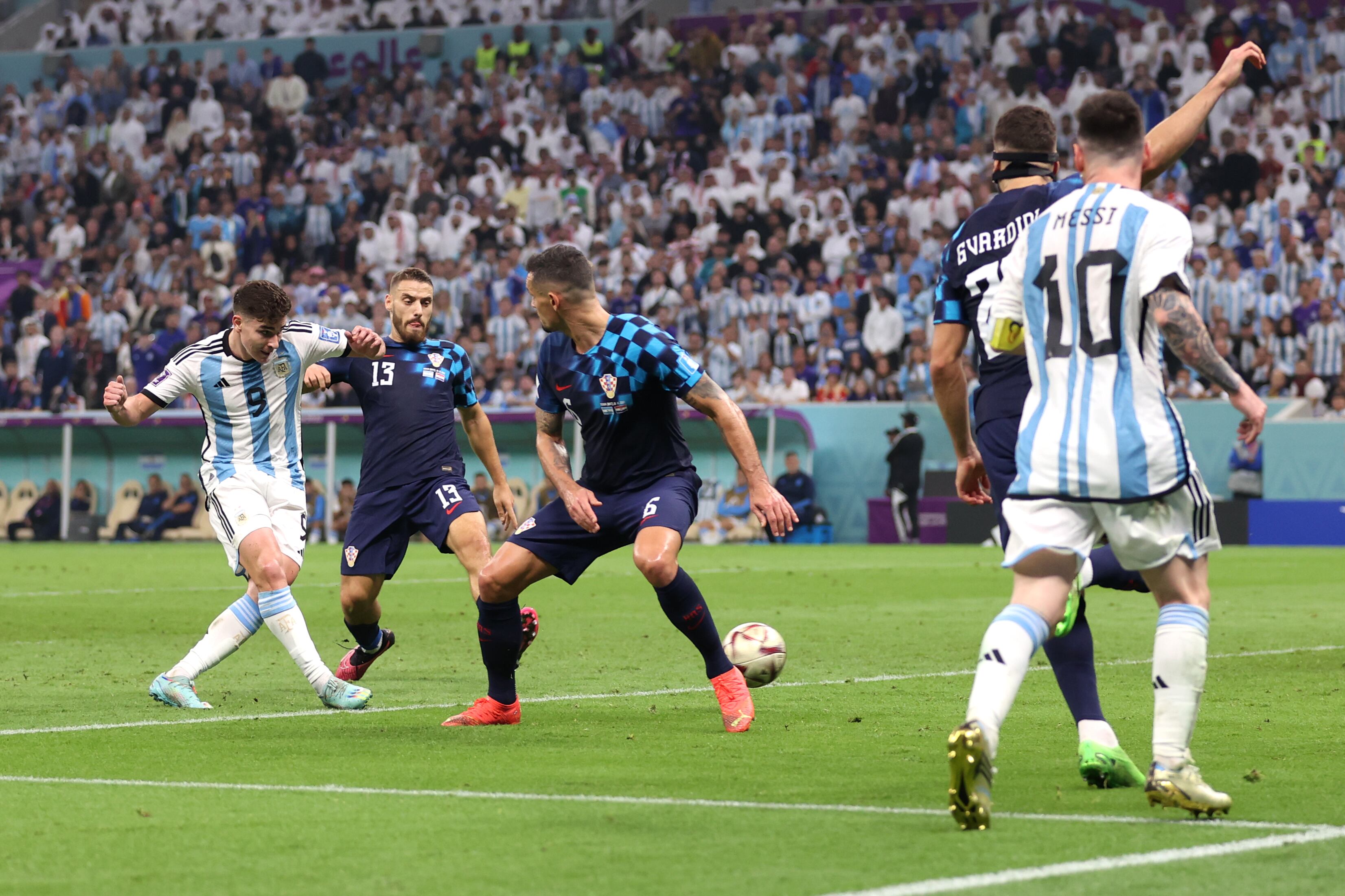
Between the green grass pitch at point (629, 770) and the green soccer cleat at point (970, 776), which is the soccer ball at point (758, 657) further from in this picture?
the green soccer cleat at point (970, 776)

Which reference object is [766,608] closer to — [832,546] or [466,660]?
[466,660]

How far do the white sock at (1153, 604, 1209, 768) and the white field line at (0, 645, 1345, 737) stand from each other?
408 cm

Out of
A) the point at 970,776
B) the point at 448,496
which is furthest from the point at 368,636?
the point at 970,776

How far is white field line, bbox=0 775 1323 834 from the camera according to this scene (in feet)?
17.1

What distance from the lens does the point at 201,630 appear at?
13.1 metres

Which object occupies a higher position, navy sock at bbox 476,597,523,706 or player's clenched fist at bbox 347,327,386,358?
player's clenched fist at bbox 347,327,386,358

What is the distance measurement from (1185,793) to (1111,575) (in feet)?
5.23

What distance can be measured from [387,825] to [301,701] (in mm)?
3762

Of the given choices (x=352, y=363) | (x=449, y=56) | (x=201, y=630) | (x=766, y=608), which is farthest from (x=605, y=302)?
(x=352, y=363)

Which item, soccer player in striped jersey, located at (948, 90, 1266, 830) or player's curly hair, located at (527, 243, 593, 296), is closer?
soccer player in striped jersey, located at (948, 90, 1266, 830)

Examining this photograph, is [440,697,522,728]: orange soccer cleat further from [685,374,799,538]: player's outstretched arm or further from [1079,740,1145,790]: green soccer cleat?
[1079,740,1145,790]: green soccer cleat

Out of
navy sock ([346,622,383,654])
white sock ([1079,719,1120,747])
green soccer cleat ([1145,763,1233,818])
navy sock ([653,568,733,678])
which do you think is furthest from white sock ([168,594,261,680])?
green soccer cleat ([1145,763,1233,818])

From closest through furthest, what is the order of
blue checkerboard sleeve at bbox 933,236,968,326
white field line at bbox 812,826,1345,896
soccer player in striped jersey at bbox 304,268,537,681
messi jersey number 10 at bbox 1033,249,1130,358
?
white field line at bbox 812,826,1345,896 < messi jersey number 10 at bbox 1033,249,1130,358 < blue checkerboard sleeve at bbox 933,236,968,326 < soccer player in striped jersey at bbox 304,268,537,681

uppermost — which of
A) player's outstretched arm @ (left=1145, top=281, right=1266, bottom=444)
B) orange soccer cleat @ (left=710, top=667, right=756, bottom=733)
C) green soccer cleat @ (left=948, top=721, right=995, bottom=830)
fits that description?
player's outstretched arm @ (left=1145, top=281, right=1266, bottom=444)
